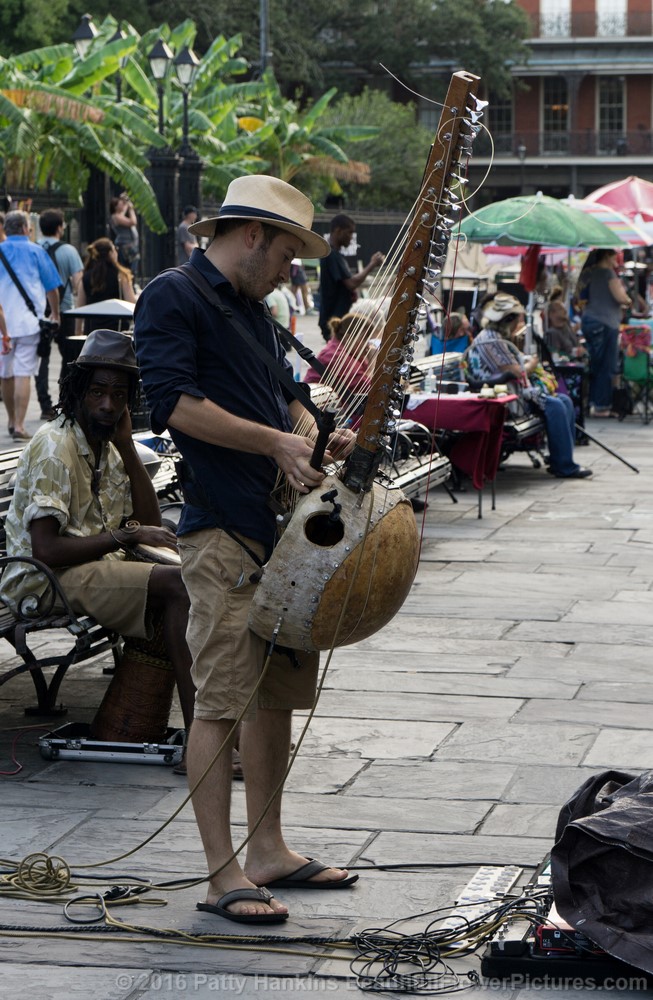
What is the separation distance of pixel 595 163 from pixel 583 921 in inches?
2624

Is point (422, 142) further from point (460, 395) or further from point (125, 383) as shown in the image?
point (125, 383)

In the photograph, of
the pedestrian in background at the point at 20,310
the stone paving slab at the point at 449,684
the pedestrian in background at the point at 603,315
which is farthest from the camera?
the pedestrian in background at the point at 603,315

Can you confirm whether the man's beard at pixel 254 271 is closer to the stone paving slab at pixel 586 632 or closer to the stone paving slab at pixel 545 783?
the stone paving slab at pixel 545 783

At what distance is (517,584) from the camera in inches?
Answer: 333

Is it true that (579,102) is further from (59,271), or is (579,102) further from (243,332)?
(243,332)

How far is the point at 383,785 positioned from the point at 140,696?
3.09 feet

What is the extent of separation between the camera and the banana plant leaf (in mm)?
14070

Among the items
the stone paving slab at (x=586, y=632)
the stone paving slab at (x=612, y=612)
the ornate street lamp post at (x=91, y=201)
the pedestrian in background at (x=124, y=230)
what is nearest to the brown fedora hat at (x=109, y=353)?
the stone paving slab at (x=586, y=632)

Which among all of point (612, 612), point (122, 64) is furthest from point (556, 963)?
point (122, 64)

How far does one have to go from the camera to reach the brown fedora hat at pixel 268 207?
158 inches

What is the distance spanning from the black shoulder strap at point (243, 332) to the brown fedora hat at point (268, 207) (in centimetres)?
12

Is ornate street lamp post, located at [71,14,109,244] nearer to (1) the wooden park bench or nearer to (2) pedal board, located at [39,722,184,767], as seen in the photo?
(1) the wooden park bench

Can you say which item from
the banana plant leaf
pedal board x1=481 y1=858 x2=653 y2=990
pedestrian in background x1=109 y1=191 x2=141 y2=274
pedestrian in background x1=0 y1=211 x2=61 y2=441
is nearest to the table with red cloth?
the banana plant leaf

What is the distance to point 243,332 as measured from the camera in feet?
13.0
